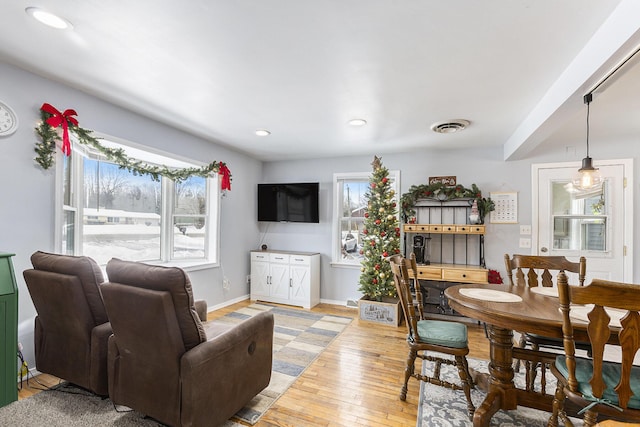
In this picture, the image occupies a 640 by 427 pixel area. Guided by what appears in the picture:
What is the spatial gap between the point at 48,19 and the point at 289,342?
10.6 ft

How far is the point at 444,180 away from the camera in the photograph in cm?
441

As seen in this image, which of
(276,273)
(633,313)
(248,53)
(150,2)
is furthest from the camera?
(276,273)

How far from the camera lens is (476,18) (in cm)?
165

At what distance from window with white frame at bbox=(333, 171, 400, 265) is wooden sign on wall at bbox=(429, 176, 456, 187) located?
39.3 inches

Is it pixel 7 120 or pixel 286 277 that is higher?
pixel 7 120

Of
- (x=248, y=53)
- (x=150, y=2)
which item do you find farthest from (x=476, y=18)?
(x=150, y=2)

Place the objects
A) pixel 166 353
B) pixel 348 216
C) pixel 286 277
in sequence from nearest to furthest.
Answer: pixel 166 353
pixel 286 277
pixel 348 216

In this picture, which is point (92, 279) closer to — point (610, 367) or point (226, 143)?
point (226, 143)

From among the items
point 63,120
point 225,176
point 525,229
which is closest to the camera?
point 63,120

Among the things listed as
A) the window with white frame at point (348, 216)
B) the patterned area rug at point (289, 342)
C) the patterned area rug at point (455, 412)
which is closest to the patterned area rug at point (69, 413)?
the patterned area rug at point (289, 342)

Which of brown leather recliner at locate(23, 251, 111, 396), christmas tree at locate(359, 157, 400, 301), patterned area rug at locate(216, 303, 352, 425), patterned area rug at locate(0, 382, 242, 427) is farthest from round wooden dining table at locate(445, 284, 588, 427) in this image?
brown leather recliner at locate(23, 251, 111, 396)

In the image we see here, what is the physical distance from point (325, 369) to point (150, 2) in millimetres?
2936

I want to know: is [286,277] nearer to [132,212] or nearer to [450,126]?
[132,212]

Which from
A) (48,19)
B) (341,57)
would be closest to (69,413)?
(48,19)
